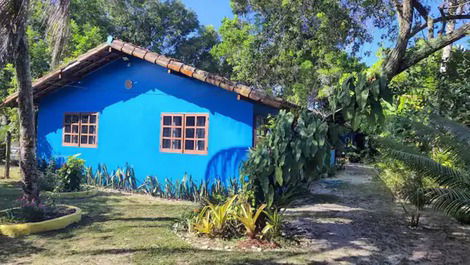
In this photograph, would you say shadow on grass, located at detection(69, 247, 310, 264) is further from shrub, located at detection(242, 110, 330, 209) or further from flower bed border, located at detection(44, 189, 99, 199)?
flower bed border, located at detection(44, 189, 99, 199)

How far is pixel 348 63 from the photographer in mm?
19594

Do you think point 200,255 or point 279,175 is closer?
point 200,255

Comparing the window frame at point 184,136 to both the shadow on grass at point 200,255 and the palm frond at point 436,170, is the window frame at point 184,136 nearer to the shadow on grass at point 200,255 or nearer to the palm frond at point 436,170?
the shadow on grass at point 200,255

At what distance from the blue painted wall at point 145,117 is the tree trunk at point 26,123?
3925 mm

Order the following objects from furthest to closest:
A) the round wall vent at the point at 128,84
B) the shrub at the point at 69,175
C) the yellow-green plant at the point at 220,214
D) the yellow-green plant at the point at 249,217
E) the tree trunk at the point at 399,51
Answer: the round wall vent at the point at 128,84, the shrub at the point at 69,175, the tree trunk at the point at 399,51, the yellow-green plant at the point at 220,214, the yellow-green plant at the point at 249,217

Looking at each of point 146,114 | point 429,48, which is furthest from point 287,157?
point 146,114

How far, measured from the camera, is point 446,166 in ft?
19.9

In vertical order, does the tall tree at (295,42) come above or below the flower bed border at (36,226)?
above

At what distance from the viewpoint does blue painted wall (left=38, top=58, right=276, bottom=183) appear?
9.34 m

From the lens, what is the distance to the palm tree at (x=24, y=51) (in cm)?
557

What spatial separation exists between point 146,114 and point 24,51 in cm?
444

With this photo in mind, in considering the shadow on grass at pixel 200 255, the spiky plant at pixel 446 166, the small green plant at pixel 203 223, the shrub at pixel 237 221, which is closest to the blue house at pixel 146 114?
the small green plant at pixel 203 223

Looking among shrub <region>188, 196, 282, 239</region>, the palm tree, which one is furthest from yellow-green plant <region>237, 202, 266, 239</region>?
the palm tree

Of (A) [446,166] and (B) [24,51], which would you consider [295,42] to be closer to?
(A) [446,166]
